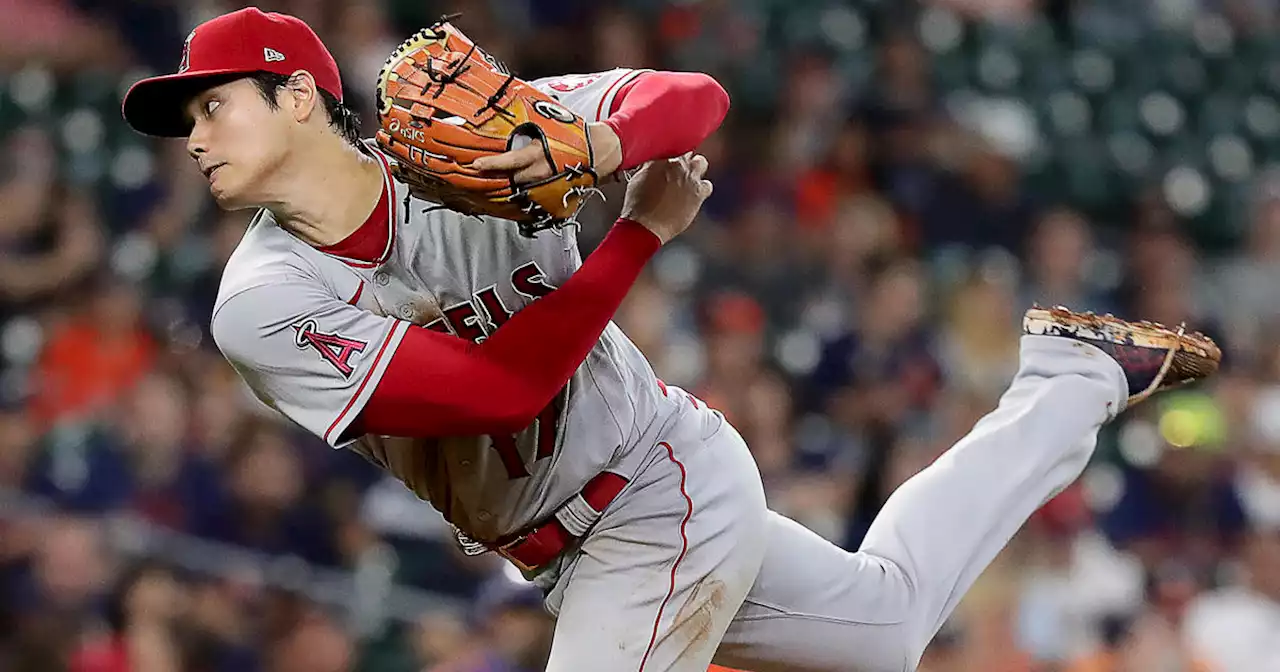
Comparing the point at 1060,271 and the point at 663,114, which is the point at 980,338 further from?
the point at 663,114

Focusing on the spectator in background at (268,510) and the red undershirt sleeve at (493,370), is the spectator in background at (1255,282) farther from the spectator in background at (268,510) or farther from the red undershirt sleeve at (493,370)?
the red undershirt sleeve at (493,370)

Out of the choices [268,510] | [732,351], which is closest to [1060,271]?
[732,351]

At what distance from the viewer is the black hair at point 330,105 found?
97.3 inches

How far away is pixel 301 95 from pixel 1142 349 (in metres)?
1.64

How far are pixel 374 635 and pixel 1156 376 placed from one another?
2566 millimetres

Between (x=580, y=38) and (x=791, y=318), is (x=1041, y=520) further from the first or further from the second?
(x=580, y=38)

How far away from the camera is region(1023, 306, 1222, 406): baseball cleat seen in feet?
10.3

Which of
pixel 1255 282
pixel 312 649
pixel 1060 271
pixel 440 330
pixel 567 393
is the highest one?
pixel 440 330

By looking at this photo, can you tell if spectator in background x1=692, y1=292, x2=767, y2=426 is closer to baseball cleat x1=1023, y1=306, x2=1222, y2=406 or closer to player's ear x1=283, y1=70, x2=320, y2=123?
baseball cleat x1=1023, y1=306, x2=1222, y2=406

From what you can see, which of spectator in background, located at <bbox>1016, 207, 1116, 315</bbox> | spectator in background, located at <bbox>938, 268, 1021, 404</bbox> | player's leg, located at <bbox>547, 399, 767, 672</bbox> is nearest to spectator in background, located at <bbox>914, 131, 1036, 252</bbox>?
spectator in background, located at <bbox>1016, 207, 1116, 315</bbox>

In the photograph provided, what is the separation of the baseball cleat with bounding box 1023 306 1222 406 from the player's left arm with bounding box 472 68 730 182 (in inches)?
35.8

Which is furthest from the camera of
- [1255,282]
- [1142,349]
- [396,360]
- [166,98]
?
[1255,282]

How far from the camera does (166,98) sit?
2.48 m

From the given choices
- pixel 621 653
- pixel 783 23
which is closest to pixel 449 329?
pixel 621 653
